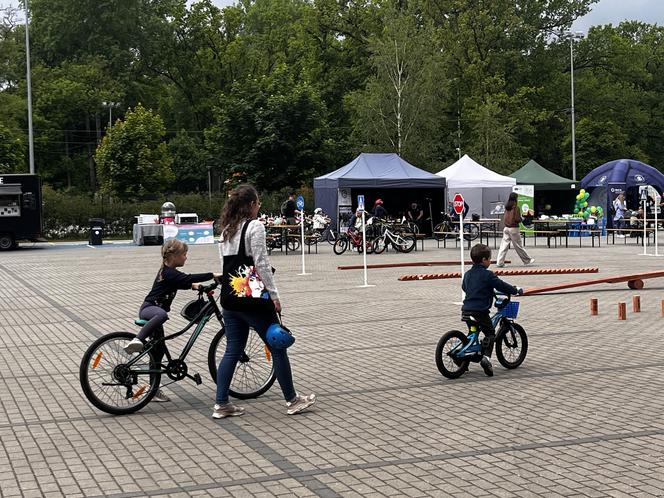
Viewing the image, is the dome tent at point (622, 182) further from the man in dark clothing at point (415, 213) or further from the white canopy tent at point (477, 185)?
the man in dark clothing at point (415, 213)

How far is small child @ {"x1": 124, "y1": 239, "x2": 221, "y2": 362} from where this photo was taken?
26.0 ft

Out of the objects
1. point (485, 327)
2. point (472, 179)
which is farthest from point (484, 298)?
point (472, 179)

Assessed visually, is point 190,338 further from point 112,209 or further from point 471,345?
point 112,209

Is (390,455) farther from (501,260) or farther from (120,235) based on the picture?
(120,235)

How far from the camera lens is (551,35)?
69.8 meters

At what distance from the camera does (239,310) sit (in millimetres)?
7516

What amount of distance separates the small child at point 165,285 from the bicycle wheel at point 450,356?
7.70 ft

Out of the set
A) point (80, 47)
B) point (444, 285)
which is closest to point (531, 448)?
point (444, 285)

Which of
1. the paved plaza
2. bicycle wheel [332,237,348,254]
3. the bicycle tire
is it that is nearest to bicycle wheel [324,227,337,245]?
the bicycle tire

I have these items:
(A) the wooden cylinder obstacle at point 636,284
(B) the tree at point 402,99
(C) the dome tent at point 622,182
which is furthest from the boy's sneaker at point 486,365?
(B) the tree at point 402,99

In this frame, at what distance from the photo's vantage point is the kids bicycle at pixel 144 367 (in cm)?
780

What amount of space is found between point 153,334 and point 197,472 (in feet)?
6.91

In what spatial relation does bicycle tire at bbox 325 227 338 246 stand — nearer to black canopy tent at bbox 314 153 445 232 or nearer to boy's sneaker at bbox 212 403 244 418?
black canopy tent at bbox 314 153 445 232

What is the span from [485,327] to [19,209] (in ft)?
104
